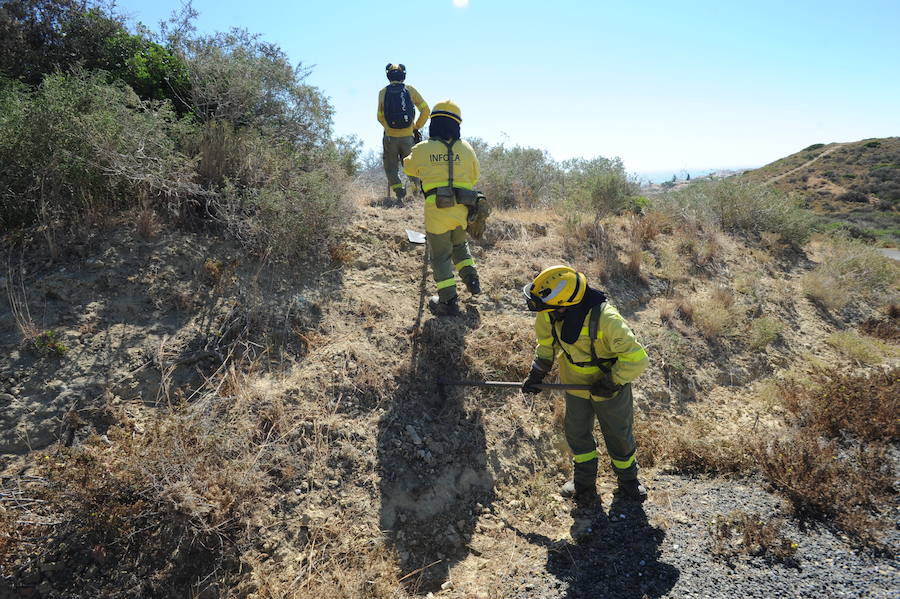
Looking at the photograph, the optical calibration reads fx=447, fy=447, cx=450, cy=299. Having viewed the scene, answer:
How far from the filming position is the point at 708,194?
1062cm

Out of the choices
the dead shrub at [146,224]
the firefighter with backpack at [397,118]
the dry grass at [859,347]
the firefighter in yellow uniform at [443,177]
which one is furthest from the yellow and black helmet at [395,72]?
the dry grass at [859,347]

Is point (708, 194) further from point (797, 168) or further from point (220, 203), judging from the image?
point (797, 168)

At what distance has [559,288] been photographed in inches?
139

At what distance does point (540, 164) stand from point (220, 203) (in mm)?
8174

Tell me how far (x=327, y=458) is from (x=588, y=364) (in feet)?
7.65

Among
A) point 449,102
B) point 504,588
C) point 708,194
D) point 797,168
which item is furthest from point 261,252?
point 797,168

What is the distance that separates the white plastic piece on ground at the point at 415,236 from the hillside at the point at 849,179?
28.7 meters

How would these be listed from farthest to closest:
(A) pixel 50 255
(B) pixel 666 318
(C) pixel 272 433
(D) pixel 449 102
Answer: (B) pixel 666 318
(D) pixel 449 102
(A) pixel 50 255
(C) pixel 272 433

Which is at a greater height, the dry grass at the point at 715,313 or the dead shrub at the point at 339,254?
the dead shrub at the point at 339,254

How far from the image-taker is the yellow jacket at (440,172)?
4.83m

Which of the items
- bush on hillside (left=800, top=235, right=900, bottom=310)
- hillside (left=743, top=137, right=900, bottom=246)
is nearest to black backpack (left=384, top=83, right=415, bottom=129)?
bush on hillside (left=800, top=235, right=900, bottom=310)

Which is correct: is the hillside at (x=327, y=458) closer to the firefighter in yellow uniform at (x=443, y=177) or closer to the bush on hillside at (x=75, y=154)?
the bush on hillside at (x=75, y=154)

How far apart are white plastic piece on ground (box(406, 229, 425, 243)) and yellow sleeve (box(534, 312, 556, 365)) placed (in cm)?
279

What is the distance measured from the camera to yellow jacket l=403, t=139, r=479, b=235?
190 inches
